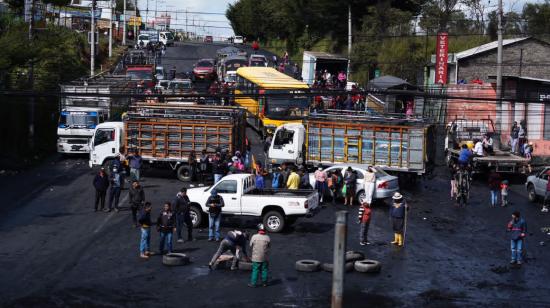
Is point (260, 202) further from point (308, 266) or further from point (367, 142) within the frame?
point (367, 142)

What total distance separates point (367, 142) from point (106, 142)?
1097 centimetres

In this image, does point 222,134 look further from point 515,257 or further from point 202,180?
point 515,257

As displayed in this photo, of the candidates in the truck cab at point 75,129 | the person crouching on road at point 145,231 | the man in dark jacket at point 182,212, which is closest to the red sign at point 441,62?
the truck cab at point 75,129

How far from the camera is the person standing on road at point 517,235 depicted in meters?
22.6

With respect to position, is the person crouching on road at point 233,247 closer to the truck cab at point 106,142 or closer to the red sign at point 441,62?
the truck cab at point 106,142

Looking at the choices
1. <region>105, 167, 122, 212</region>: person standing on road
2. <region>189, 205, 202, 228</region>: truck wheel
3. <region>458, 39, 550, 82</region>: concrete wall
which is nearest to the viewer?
<region>189, 205, 202, 228</region>: truck wheel

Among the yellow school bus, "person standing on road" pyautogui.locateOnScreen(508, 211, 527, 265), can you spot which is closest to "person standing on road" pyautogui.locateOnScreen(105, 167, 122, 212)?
the yellow school bus

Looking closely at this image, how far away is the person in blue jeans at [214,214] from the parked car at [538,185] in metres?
13.3

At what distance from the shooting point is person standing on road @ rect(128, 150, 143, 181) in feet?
110

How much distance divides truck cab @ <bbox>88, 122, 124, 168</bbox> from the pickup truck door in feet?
35.9

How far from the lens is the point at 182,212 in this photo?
24.9 metres

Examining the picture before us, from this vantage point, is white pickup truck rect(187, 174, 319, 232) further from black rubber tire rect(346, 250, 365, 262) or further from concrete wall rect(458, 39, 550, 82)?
concrete wall rect(458, 39, 550, 82)

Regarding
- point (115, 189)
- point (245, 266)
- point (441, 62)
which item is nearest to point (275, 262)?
point (245, 266)

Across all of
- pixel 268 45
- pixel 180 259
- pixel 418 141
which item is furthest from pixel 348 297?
pixel 268 45
